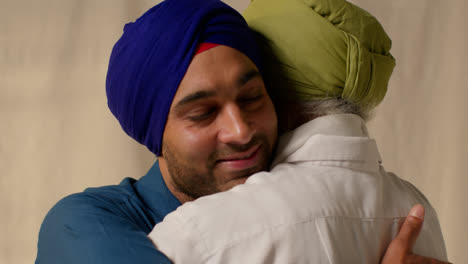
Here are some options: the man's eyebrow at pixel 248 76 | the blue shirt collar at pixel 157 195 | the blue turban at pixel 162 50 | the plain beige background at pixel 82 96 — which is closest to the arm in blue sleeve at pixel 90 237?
the blue shirt collar at pixel 157 195

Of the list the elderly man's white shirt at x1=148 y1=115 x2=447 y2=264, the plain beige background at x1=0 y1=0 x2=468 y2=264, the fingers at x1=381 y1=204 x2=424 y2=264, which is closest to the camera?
the elderly man's white shirt at x1=148 y1=115 x2=447 y2=264

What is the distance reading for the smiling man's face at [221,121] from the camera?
131cm

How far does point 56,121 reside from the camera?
8.23 feet

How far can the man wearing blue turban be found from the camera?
131 centimetres

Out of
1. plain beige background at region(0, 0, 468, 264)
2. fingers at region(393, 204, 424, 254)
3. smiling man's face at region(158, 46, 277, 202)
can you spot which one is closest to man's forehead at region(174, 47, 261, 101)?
smiling man's face at region(158, 46, 277, 202)

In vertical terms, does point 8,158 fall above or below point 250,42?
below

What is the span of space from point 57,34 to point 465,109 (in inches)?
72.4

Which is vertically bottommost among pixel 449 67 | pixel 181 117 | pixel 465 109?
pixel 465 109

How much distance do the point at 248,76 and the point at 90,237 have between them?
492 mm

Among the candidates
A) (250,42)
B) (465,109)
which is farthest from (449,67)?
(250,42)

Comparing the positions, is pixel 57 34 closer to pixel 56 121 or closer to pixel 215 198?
pixel 56 121

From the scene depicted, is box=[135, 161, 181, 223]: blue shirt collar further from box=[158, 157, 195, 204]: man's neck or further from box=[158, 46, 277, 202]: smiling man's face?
box=[158, 46, 277, 202]: smiling man's face

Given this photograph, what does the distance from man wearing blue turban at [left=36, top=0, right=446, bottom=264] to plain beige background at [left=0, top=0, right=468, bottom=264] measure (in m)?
1.14

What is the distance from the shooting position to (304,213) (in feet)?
3.54
